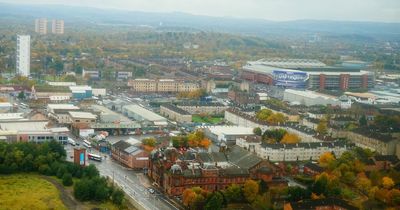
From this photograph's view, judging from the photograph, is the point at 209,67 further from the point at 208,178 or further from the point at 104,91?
the point at 208,178

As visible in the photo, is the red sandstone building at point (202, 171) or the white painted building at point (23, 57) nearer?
the red sandstone building at point (202, 171)

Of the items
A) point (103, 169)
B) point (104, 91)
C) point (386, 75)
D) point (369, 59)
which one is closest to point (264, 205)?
point (103, 169)

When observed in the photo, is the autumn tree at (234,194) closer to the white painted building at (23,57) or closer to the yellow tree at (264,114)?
the yellow tree at (264,114)

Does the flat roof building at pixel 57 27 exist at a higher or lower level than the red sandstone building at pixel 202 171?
higher

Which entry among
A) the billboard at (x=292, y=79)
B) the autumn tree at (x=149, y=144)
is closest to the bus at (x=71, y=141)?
the autumn tree at (x=149, y=144)

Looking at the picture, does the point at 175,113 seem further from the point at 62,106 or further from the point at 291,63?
the point at 291,63

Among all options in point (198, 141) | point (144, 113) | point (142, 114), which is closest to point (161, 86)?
Result: point (144, 113)

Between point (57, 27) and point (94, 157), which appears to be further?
point (57, 27)

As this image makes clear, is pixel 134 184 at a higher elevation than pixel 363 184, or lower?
lower
